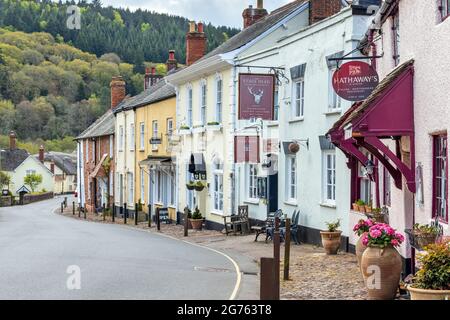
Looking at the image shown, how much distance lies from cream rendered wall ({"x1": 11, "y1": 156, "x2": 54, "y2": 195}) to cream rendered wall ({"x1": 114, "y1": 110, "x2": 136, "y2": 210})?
62356 millimetres

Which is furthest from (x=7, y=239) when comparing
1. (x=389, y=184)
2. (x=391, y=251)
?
(x=391, y=251)

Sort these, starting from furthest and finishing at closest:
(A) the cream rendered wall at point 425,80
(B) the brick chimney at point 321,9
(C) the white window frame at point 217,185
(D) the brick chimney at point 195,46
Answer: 1. (D) the brick chimney at point 195,46
2. (C) the white window frame at point 217,185
3. (B) the brick chimney at point 321,9
4. (A) the cream rendered wall at point 425,80

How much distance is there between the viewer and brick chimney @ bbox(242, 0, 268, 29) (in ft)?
116

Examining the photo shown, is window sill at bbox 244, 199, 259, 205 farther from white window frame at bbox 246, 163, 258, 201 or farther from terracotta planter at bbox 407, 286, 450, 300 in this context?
terracotta planter at bbox 407, 286, 450, 300

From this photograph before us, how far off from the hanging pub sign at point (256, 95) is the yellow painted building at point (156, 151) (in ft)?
41.4

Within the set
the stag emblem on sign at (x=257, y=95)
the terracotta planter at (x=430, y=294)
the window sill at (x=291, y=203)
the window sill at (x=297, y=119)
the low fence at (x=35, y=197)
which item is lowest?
the low fence at (x=35, y=197)

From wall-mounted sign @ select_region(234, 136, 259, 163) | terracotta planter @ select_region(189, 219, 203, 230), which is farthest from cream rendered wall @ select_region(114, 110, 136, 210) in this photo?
wall-mounted sign @ select_region(234, 136, 259, 163)

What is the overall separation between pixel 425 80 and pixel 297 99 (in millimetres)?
11422

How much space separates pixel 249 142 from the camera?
25.7 metres

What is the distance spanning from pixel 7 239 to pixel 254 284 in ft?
41.3

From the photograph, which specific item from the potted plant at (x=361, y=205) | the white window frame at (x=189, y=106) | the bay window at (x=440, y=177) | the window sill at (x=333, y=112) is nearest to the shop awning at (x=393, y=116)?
the bay window at (x=440, y=177)

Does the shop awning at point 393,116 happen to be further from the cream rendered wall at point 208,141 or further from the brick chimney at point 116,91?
the brick chimney at point 116,91

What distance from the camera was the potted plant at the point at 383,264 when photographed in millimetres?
11055

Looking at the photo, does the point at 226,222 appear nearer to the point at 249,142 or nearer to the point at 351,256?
the point at 249,142
